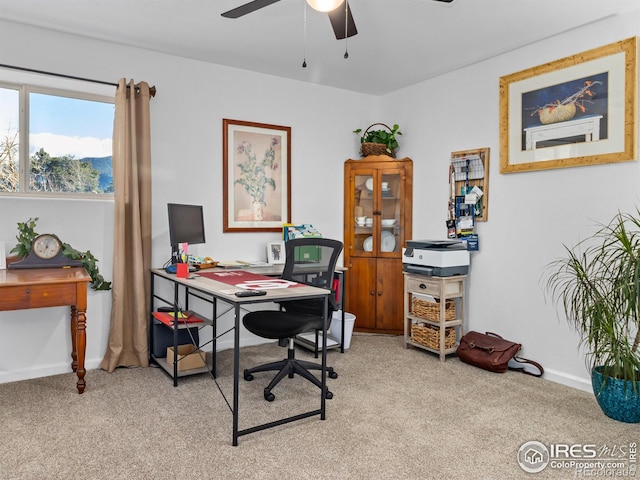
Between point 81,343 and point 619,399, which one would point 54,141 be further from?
point 619,399

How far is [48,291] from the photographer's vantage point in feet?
9.25

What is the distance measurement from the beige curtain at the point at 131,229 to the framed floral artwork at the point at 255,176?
75cm

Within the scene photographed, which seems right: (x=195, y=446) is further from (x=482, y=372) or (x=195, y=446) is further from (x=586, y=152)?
(x=586, y=152)

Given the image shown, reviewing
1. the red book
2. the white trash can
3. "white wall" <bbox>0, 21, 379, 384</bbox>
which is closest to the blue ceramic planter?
the white trash can

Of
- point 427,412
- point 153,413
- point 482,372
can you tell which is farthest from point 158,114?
point 482,372

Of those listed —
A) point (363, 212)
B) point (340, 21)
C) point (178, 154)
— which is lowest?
point (363, 212)

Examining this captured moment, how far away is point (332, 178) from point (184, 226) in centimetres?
179

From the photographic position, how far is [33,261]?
10.5ft

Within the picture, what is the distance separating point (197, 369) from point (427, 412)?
1650 millimetres

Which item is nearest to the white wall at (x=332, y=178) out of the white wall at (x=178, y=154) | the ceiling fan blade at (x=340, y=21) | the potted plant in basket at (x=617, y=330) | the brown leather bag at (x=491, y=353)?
the white wall at (x=178, y=154)

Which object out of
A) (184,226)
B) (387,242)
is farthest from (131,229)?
(387,242)

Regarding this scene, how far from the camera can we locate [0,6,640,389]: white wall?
3320 millimetres

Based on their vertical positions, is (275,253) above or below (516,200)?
below

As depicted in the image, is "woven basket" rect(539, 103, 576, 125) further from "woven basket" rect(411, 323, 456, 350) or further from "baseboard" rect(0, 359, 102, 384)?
"baseboard" rect(0, 359, 102, 384)
